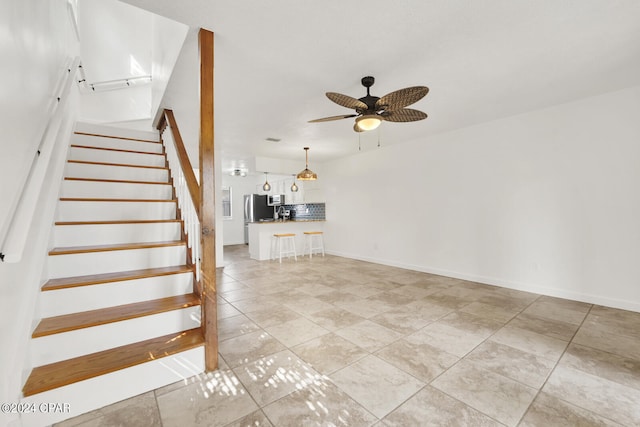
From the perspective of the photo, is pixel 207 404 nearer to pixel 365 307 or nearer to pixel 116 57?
pixel 365 307

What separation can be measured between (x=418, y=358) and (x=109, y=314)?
93.0 inches

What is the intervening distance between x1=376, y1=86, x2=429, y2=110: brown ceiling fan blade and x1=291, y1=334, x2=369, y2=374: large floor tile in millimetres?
2238

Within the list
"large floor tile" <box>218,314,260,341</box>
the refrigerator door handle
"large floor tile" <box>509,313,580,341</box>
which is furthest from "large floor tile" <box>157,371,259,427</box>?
the refrigerator door handle

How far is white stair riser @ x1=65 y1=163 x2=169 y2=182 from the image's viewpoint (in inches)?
115

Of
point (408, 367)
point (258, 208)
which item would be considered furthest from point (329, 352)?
point (258, 208)

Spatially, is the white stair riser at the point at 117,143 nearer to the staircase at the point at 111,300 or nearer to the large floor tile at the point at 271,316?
the staircase at the point at 111,300

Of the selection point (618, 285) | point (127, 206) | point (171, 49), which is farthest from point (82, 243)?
point (618, 285)

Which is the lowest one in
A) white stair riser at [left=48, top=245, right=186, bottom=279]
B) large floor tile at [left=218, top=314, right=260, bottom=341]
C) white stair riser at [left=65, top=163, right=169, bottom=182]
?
large floor tile at [left=218, top=314, right=260, bottom=341]

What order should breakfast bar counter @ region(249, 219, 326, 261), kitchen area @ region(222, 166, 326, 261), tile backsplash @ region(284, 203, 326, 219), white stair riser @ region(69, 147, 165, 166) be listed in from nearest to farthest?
white stair riser @ region(69, 147, 165, 166) → breakfast bar counter @ region(249, 219, 326, 261) → kitchen area @ region(222, 166, 326, 261) → tile backsplash @ region(284, 203, 326, 219)

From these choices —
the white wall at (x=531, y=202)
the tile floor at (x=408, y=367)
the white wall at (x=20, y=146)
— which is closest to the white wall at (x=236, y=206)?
the white wall at (x=531, y=202)

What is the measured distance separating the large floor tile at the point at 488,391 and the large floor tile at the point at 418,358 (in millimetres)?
70

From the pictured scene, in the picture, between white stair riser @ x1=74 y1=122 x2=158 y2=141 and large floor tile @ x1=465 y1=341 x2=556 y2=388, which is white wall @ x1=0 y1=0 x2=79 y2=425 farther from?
large floor tile @ x1=465 y1=341 x2=556 y2=388

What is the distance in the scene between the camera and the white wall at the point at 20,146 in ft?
4.21

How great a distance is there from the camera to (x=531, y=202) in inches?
148
